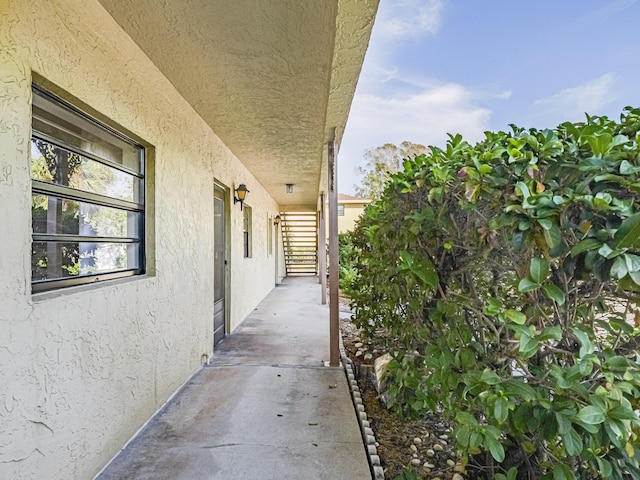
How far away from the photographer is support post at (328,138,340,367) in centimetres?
395

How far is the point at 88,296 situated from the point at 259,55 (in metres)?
1.97

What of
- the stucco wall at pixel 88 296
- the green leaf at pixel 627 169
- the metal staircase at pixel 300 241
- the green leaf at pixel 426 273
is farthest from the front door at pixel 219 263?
the metal staircase at pixel 300 241

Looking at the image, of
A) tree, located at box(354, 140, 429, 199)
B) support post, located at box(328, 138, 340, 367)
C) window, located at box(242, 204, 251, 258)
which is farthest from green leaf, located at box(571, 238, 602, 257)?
tree, located at box(354, 140, 429, 199)

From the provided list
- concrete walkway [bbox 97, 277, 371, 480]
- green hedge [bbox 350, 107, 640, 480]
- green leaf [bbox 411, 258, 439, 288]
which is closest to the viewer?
green hedge [bbox 350, 107, 640, 480]

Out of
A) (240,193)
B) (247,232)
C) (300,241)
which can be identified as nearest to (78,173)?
(240,193)

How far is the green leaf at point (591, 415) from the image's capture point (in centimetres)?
111

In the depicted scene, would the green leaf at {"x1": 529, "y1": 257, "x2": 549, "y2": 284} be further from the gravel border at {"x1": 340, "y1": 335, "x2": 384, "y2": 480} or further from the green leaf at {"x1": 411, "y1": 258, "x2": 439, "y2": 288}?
the gravel border at {"x1": 340, "y1": 335, "x2": 384, "y2": 480}

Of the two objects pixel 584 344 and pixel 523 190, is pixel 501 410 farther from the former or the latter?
pixel 523 190

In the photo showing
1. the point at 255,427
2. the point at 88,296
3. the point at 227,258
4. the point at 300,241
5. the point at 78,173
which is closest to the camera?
the point at 88,296

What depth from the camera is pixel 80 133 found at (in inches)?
84.6

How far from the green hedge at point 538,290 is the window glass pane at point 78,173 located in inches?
77.2

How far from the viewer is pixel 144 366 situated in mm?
2666

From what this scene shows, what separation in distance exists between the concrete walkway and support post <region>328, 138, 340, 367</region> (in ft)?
0.80

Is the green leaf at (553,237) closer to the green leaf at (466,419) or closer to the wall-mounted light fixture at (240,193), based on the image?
the green leaf at (466,419)
